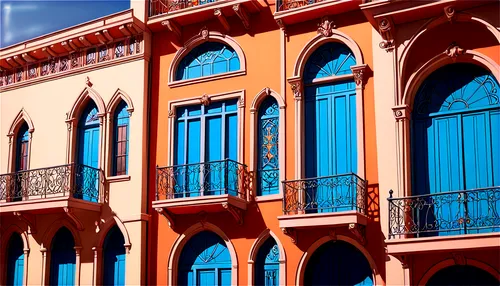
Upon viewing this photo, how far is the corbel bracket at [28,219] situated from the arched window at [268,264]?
20.1ft

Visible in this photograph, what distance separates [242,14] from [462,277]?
7616mm

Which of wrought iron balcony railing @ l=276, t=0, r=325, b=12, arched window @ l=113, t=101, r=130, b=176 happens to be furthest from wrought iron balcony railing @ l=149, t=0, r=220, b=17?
arched window @ l=113, t=101, r=130, b=176

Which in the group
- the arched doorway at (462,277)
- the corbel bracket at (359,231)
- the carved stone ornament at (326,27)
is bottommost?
the arched doorway at (462,277)

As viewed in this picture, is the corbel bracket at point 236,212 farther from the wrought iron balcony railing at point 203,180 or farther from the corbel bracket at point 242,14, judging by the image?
the corbel bracket at point 242,14

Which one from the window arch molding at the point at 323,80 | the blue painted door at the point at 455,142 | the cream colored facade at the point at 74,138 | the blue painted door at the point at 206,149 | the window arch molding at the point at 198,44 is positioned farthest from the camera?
the cream colored facade at the point at 74,138

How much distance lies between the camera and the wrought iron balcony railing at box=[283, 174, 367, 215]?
54.1 feet

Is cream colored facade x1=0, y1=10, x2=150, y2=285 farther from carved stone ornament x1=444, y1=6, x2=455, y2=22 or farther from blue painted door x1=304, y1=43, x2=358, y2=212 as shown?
carved stone ornament x1=444, y1=6, x2=455, y2=22

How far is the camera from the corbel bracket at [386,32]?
16375 millimetres

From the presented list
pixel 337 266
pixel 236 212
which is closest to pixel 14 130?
pixel 236 212

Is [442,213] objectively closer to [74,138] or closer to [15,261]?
[74,138]

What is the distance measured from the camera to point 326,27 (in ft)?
57.9

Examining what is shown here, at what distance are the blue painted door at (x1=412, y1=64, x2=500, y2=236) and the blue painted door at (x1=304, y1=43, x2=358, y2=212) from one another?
145cm

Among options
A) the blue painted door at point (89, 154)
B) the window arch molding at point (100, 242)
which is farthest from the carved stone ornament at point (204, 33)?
the window arch molding at point (100, 242)

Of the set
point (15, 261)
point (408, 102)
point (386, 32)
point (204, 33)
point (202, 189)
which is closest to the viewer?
point (408, 102)
